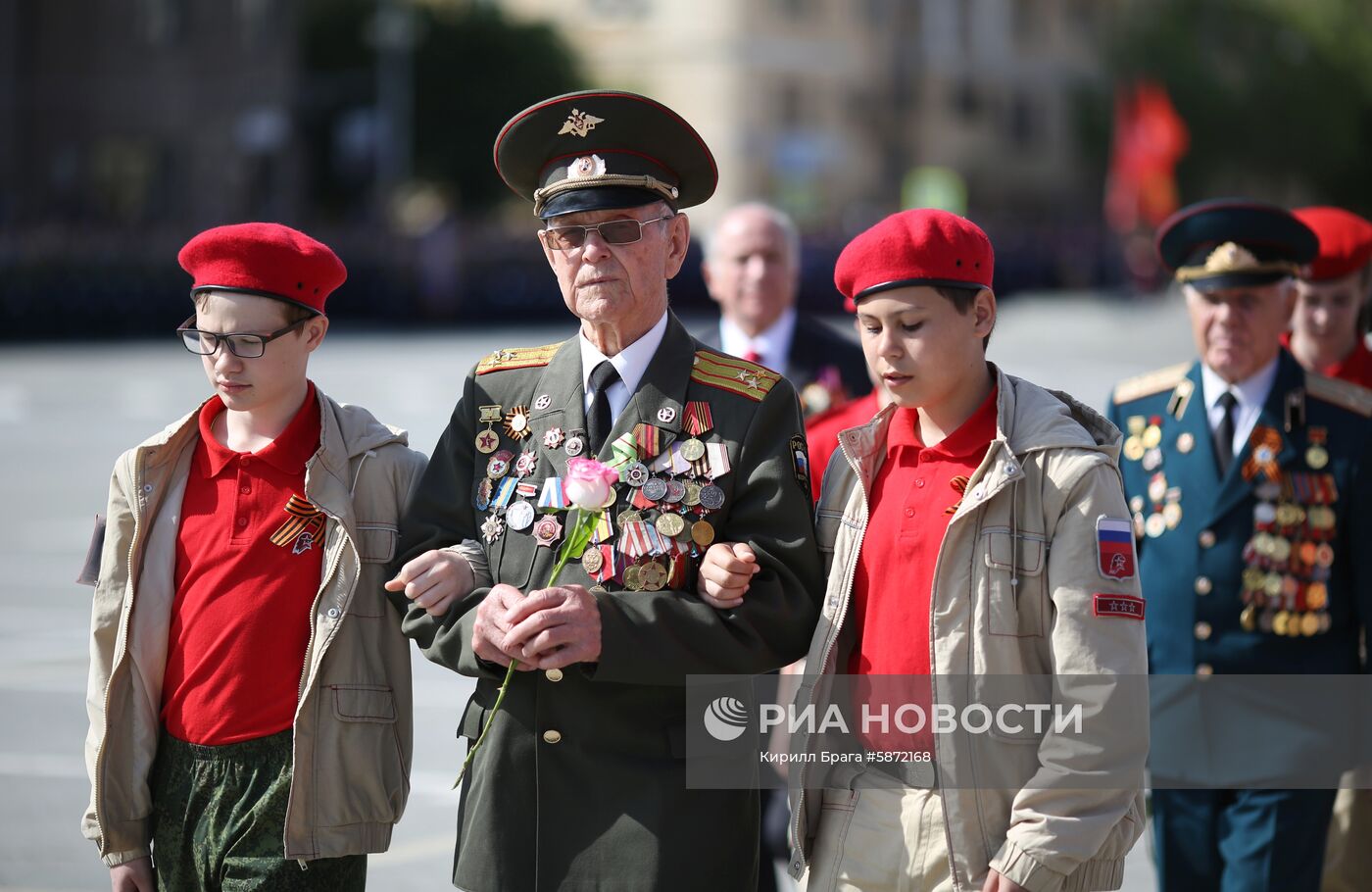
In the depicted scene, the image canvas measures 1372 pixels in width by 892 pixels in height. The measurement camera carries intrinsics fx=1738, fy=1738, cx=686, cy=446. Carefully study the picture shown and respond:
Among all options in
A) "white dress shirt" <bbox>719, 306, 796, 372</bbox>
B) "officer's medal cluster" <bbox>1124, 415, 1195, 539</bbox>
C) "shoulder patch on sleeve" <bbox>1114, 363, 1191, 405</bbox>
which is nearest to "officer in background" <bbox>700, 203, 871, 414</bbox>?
"white dress shirt" <bbox>719, 306, 796, 372</bbox>

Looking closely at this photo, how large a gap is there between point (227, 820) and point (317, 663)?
0.43m

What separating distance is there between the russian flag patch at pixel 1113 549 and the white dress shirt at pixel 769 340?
302 cm

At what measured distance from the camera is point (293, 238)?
Result: 13.5 ft

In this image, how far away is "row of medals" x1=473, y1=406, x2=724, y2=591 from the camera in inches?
148

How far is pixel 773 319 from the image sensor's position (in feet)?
21.6

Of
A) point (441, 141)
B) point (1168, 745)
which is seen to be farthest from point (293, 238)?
point (441, 141)

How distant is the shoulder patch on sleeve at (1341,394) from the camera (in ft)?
16.2

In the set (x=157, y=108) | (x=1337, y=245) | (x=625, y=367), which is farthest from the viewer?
(x=157, y=108)

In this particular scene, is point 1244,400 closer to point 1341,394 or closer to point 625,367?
point 1341,394

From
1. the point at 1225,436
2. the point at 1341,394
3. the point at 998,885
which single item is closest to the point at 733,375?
the point at 998,885

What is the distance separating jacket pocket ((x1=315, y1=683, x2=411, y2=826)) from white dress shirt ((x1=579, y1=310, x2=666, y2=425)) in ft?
2.91

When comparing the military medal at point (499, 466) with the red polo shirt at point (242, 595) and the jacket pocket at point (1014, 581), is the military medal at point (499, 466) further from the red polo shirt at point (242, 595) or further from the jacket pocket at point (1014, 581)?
the jacket pocket at point (1014, 581)

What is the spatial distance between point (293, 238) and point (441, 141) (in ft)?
157

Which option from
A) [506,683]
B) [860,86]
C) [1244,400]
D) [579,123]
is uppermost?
[860,86]
